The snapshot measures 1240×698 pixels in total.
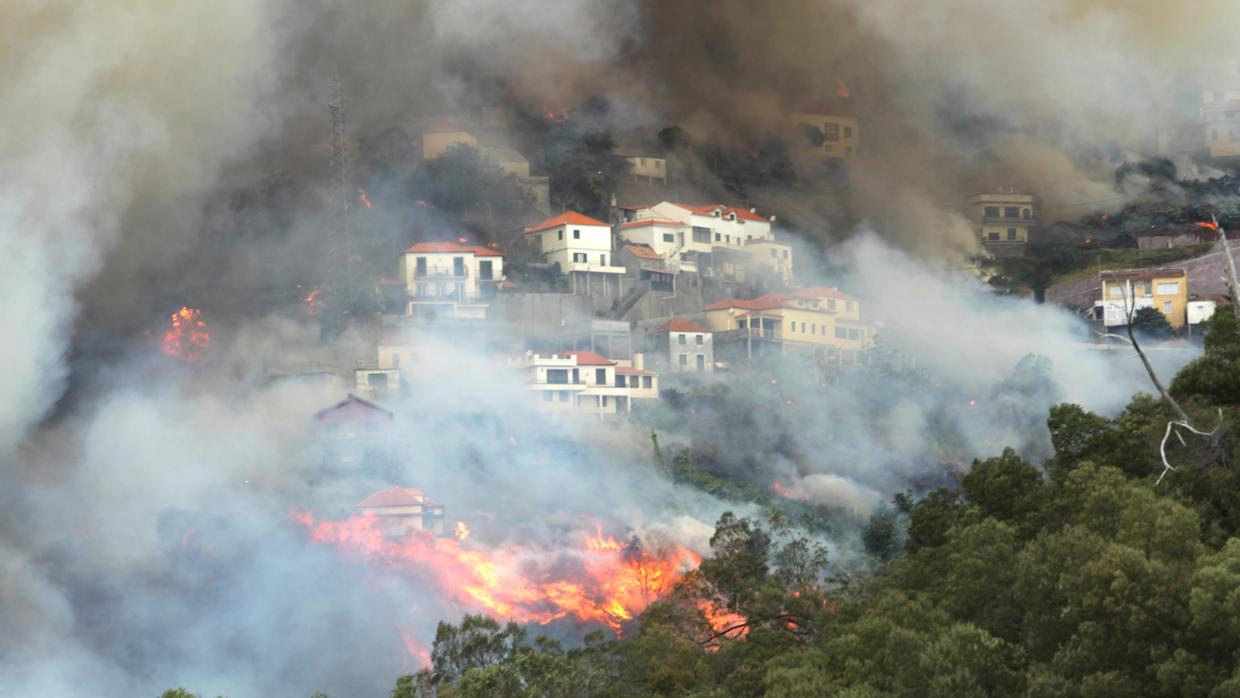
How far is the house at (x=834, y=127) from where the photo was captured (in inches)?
2413

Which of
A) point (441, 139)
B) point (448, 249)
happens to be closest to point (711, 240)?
point (441, 139)

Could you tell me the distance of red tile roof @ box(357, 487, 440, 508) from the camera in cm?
4153

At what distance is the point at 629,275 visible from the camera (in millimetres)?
52094

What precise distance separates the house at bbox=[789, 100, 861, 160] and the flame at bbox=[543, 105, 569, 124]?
7.29m

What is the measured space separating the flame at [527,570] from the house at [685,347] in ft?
28.4

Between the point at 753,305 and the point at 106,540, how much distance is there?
1813 cm

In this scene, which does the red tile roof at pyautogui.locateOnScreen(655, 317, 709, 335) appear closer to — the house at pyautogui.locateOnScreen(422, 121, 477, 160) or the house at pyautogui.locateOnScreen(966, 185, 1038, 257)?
the house at pyautogui.locateOnScreen(422, 121, 477, 160)

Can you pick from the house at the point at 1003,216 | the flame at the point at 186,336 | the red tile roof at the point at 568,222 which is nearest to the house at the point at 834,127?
the house at the point at 1003,216

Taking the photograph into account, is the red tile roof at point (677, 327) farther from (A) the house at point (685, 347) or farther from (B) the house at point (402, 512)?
(B) the house at point (402, 512)

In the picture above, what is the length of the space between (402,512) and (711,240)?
1659cm

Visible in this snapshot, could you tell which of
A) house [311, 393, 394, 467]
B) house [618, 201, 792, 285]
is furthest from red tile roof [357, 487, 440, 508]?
house [618, 201, 792, 285]

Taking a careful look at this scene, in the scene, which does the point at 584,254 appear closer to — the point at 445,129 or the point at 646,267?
the point at 646,267

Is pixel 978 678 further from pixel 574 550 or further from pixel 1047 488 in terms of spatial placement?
pixel 574 550

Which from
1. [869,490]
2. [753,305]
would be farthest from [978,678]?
[753,305]
